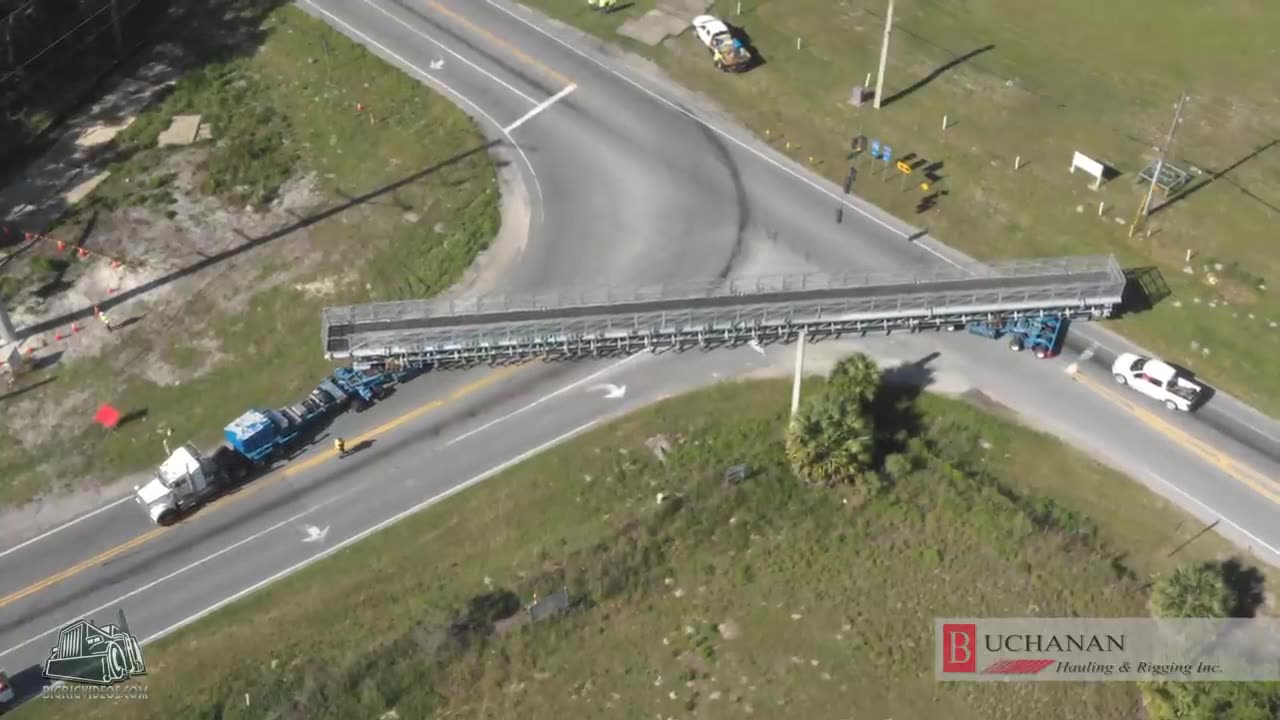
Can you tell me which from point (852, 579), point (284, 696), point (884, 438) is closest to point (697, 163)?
point (884, 438)

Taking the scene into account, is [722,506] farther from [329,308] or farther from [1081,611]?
[329,308]

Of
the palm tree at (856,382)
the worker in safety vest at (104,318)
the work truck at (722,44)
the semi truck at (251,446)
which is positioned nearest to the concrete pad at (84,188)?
the worker in safety vest at (104,318)

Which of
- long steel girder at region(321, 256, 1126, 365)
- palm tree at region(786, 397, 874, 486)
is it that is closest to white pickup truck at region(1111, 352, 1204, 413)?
long steel girder at region(321, 256, 1126, 365)

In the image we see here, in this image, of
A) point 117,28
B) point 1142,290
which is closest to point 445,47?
point 117,28

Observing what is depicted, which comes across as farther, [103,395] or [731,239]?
[731,239]

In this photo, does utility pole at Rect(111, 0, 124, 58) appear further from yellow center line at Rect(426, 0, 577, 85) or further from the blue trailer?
the blue trailer

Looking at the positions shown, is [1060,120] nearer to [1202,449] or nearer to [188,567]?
[1202,449]
